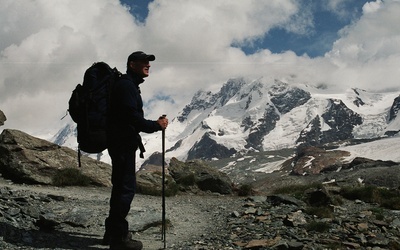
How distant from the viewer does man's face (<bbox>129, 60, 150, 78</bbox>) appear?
7.93 metres

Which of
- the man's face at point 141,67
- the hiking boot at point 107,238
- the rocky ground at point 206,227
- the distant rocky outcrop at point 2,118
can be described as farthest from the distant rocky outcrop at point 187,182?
the man's face at point 141,67

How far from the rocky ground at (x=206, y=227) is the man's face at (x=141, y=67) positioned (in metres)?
3.40

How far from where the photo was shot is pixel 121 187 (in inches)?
299

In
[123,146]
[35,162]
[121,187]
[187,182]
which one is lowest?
[121,187]

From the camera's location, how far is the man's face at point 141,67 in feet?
26.0

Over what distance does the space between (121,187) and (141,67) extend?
7.49 feet

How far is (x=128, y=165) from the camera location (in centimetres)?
762

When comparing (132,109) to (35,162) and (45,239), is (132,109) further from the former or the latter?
(35,162)

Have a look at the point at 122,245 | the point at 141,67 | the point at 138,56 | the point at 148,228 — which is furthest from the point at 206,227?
the point at 138,56

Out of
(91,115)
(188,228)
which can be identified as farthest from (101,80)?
(188,228)

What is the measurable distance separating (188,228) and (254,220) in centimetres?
204

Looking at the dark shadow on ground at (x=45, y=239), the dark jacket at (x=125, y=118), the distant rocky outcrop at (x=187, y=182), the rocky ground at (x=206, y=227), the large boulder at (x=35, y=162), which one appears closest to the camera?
the dark jacket at (x=125, y=118)

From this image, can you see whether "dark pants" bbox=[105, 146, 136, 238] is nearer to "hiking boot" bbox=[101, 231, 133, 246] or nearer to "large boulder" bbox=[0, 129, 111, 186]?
"hiking boot" bbox=[101, 231, 133, 246]

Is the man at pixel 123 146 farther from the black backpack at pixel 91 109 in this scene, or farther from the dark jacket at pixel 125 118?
the black backpack at pixel 91 109
